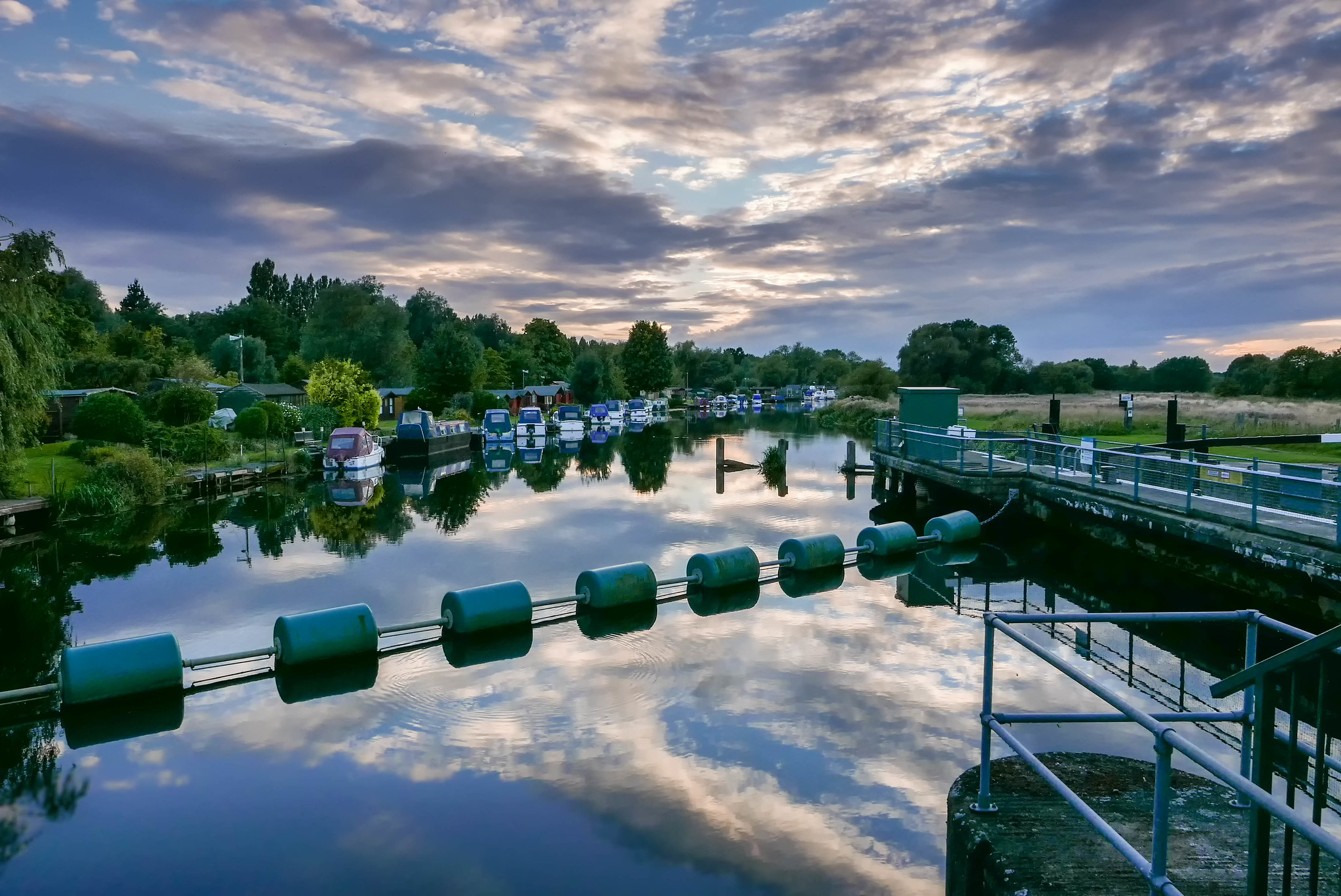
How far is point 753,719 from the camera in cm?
1048

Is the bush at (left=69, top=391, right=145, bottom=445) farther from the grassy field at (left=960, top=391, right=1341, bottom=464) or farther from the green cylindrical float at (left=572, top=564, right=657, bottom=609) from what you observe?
the grassy field at (left=960, top=391, right=1341, bottom=464)

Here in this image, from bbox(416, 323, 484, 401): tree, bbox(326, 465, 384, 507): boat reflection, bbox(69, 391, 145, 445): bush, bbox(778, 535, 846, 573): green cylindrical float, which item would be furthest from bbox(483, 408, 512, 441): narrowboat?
bbox(778, 535, 846, 573): green cylindrical float

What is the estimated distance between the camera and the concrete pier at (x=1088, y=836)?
17.1 ft

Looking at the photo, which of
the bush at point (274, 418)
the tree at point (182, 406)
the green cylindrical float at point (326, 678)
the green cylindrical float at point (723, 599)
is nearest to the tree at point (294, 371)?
the bush at point (274, 418)

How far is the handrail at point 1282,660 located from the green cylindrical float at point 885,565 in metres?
14.3

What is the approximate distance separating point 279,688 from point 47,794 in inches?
122

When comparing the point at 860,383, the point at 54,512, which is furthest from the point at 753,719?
the point at 860,383

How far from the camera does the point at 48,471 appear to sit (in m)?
28.3

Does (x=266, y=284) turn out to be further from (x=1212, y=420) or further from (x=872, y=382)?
(x=1212, y=420)

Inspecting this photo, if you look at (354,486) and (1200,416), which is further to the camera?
(1200,416)

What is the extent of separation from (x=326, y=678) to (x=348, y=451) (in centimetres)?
2904

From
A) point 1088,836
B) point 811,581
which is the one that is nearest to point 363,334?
point 811,581

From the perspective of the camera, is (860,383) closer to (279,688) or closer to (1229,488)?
(1229,488)

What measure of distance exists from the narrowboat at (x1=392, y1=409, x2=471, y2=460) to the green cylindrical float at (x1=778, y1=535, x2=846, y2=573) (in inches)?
1281
